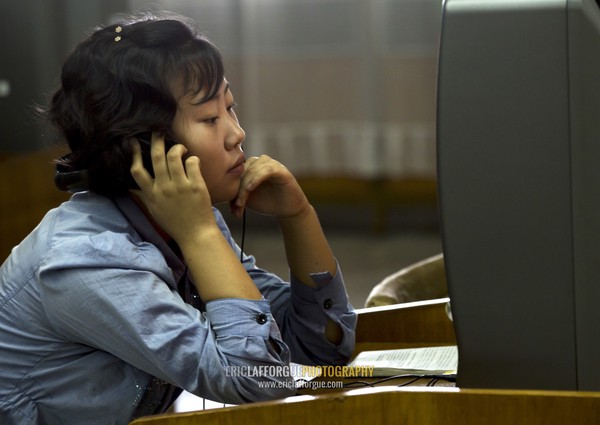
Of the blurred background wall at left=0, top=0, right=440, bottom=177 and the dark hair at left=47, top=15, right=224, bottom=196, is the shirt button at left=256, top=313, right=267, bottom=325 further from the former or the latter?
the blurred background wall at left=0, top=0, right=440, bottom=177

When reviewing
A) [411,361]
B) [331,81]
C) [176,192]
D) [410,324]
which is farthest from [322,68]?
[176,192]

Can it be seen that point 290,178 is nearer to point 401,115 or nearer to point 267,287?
point 267,287

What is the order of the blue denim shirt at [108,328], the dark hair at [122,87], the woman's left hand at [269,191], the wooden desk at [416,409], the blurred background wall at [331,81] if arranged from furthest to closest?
the blurred background wall at [331,81]
the woman's left hand at [269,191]
the dark hair at [122,87]
the blue denim shirt at [108,328]
the wooden desk at [416,409]

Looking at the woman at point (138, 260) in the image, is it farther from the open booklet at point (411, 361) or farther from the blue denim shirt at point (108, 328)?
the open booklet at point (411, 361)

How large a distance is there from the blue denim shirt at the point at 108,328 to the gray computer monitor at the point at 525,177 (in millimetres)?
292

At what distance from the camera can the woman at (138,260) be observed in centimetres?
125

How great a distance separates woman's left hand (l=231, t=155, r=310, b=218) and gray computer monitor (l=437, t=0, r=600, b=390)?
0.40 metres

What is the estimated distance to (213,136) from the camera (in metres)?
1.38

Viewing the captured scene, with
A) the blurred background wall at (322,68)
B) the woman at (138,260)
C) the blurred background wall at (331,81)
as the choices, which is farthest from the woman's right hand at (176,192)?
the blurred background wall at (322,68)

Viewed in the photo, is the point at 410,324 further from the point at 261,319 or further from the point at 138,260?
the point at 138,260

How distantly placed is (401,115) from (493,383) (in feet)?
12.5

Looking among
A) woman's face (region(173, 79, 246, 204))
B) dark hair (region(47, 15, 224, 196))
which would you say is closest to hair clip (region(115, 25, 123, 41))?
dark hair (region(47, 15, 224, 196))

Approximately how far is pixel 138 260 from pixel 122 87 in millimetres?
243

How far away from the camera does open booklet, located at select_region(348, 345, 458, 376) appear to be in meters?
1.44
